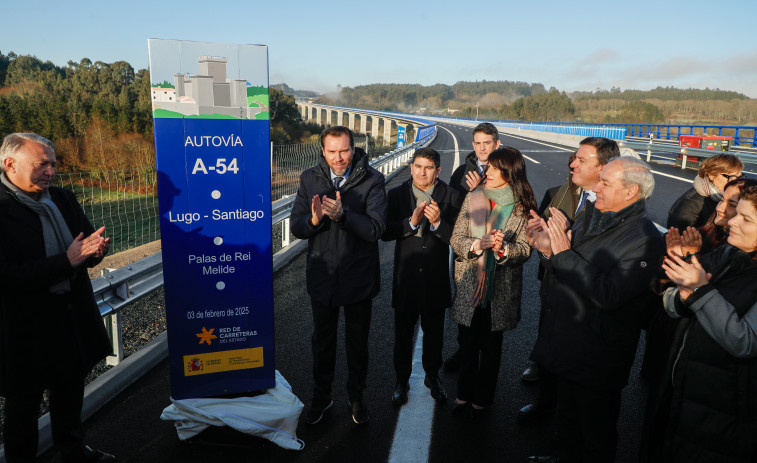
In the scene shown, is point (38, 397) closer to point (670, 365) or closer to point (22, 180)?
point (22, 180)

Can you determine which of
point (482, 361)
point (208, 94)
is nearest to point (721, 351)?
point (482, 361)

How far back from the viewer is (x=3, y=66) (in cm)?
8994

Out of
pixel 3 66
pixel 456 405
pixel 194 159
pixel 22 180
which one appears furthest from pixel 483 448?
pixel 3 66

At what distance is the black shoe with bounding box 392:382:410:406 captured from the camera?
3.64 metres

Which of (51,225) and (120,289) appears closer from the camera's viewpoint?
(51,225)

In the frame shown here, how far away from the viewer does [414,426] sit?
3.35 meters

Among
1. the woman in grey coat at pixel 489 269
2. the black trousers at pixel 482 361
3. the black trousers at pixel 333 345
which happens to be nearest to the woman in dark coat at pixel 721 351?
the woman in grey coat at pixel 489 269

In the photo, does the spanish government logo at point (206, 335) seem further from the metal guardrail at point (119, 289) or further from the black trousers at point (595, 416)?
the black trousers at point (595, 416)

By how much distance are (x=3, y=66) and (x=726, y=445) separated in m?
116

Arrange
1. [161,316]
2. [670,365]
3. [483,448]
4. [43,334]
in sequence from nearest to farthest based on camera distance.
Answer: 1. [670,365]
2. [43,334]
3. [483,448]
4. [161,316]

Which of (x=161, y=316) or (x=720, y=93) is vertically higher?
(x=720, y=93)

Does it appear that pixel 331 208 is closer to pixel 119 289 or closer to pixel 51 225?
pixel 51 225

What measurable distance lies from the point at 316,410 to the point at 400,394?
0.64m

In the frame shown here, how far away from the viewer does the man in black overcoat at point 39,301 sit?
2541 millimetres
